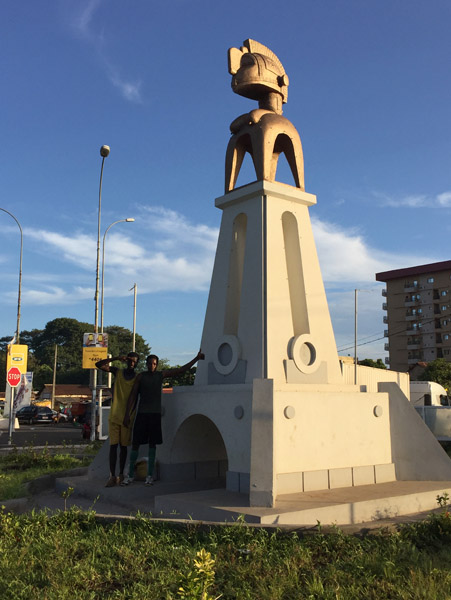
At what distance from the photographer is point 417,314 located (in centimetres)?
6188

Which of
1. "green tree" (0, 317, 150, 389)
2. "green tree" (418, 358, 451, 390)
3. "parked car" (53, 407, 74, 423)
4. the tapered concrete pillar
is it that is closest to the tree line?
"green tree" (0, 317, 150, 389)

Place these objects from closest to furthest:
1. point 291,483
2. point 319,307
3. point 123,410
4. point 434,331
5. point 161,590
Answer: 1. point 161,590
2. point 291,483
3. point 123,410
4. point 319,307
5. point 434,331

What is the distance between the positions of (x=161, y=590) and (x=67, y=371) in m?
67.3

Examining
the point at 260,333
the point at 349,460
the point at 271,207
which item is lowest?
the point at 349,460

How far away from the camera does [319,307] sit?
902 centimetres

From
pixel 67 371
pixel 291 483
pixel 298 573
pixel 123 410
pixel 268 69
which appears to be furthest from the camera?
pixel 67 371

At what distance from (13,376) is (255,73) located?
1634 centimetres

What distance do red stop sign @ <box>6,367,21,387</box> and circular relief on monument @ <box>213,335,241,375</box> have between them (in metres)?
15.0

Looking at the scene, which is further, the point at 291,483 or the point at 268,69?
the point at 268,69

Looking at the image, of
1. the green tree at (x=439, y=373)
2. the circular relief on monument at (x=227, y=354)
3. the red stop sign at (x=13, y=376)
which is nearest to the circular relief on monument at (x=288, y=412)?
the circular relief on monument at (x=227, y=354)

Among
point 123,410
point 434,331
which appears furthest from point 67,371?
point 123,410

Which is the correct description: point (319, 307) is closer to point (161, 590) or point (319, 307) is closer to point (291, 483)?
point (291, 483)

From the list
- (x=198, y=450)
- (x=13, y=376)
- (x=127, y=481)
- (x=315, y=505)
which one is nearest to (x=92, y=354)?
(x=13, y=376)

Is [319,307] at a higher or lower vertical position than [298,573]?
higher
